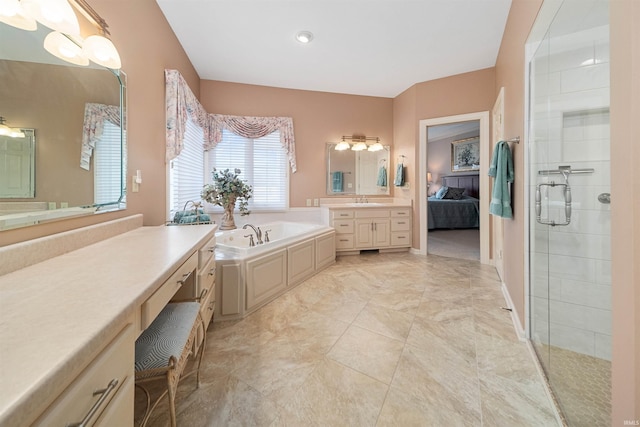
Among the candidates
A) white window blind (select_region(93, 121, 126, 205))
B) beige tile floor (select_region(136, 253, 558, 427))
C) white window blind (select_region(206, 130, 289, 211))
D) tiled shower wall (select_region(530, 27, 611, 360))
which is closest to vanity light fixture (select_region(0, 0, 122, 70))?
white window blind (select_region(93, 121, 126, 205))

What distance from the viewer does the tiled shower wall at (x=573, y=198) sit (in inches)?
53.3

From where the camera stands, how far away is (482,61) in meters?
3.04

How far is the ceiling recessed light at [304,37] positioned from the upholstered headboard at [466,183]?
5529mm

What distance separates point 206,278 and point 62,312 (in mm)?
1012

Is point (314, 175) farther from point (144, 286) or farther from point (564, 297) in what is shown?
point (144, 286)

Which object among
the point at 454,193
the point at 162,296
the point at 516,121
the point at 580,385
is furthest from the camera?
the point at 454,193

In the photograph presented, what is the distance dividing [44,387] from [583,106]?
243 centimetres

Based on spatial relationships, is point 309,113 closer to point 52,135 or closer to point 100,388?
point 52,135

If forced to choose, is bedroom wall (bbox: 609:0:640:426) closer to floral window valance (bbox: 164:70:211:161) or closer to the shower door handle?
the shower door handle

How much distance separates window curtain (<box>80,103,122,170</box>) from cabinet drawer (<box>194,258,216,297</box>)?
79cm

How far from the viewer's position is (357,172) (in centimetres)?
421

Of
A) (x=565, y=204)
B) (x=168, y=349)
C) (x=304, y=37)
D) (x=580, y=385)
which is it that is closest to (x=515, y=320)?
(x=580, y=385)

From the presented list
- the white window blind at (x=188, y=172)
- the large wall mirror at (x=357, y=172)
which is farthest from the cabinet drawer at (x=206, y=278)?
the large wall mirror at (x=357, y=172)

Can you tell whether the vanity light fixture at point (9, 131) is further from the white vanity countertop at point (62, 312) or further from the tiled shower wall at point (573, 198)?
the tiled shower wall at point (573, 198)
